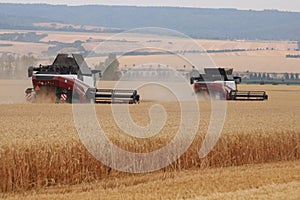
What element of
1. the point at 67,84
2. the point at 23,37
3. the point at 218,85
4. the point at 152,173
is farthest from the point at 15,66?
the point at 152,173

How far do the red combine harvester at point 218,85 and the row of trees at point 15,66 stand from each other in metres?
36.3

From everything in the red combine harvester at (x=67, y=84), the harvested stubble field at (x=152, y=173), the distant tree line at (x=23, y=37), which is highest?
the distant tree line at (x=23, y=37)

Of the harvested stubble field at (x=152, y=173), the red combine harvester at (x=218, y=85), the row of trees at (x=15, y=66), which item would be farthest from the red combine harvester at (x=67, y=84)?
the row of trees at (x=15, y=66)

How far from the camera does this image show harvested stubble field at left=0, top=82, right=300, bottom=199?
13.8 m

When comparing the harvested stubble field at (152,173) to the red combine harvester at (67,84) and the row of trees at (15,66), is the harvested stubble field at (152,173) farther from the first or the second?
the row of trees at (15,66)

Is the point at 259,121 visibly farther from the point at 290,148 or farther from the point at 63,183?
the point at 63,183

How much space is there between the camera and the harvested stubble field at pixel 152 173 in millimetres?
13836

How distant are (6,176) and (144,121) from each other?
8322 mm

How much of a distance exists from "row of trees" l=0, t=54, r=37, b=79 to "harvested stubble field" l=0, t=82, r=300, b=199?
55932mm

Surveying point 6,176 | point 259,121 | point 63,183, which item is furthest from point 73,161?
point 259,121

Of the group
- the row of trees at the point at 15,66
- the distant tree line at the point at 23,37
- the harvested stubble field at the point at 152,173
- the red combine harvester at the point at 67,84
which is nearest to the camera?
the harvested stubble field at the point at 152,173

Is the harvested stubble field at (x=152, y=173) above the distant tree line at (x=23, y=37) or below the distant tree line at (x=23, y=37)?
below

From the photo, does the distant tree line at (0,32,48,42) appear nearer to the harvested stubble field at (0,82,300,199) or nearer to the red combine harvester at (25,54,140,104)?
the red combine harvester at (25,54,140,104)

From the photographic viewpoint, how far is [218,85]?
3947cm
